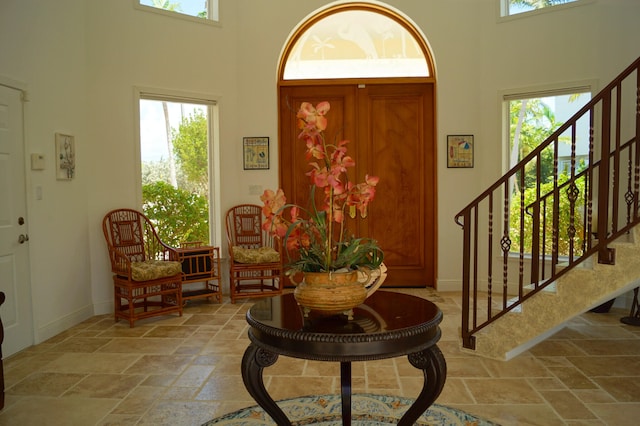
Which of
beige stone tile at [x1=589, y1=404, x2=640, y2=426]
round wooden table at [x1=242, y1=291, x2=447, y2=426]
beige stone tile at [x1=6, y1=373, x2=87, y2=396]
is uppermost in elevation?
round wooden table at [x1=242, y1=291, x2=447, y2=426]

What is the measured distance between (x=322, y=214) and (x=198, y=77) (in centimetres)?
429

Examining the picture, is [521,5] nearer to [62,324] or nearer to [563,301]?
[563,301]

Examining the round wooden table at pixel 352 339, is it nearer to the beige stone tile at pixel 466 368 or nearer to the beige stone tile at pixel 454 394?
the beige stone tile at pixel 454 394

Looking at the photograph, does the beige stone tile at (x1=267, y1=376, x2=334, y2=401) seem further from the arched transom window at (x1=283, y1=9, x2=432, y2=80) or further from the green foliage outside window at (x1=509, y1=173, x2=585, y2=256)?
the arched transom window at (x1=283, y1=9, x2=432, y2=80)

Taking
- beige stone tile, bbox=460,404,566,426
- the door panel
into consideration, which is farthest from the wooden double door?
beige stone tile, bbox=460,404,566,426

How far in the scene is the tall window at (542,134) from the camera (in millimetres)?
5543

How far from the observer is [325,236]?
2082mm

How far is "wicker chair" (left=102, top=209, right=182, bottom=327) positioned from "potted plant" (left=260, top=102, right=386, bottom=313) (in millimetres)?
3079

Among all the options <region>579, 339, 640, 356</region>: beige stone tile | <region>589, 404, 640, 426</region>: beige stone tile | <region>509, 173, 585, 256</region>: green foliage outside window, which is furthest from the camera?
<region>509, 173, 585, 256</region>: green foliage outside window

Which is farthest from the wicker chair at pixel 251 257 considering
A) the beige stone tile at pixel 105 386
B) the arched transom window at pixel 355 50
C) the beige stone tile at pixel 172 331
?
the beige stone tile at pixel 105 386

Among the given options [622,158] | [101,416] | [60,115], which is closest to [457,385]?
[101,416]

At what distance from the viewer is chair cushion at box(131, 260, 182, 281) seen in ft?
15.3

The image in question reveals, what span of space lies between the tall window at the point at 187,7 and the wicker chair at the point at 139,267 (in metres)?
2.30

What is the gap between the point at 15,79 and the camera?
13.0 ft
